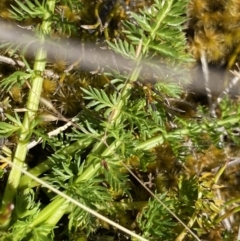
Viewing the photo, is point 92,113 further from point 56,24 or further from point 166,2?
point 166,2

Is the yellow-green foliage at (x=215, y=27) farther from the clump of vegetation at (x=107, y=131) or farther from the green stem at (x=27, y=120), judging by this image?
the green stem at (x=27, y=120)

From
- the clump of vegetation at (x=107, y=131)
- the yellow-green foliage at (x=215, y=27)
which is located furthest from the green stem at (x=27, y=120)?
the yellow-green foliage at (x=215, y=27)

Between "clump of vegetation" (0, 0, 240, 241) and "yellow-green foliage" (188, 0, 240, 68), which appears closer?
"clump of vegetation" (0, 0, 240, 241)

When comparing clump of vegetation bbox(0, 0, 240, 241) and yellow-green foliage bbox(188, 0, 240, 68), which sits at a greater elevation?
yellow-green foliage bbox(188, 0, 240, 68)

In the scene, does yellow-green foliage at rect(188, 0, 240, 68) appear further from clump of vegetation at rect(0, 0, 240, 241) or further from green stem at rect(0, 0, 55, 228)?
green stem at rect(0, 0, 55, 228)

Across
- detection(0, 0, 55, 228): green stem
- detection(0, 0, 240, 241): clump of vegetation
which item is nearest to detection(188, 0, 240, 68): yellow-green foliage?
detection(0, 0, 240, 241): clump of vegetation

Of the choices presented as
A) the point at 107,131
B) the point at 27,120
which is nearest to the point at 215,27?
the point at 107,131

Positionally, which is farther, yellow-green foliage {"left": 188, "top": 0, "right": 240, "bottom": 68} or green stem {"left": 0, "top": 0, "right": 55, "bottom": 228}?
yellow-green foliage {"left": 188, "top": 0, "right": 240, "bottom": 68}

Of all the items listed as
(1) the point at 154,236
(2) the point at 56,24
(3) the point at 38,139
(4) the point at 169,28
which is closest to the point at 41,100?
(3) the point at 38,139

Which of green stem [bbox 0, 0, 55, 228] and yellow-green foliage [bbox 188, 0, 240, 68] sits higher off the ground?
yellow-green foliage [bbox 188, 0, 240, 68]
